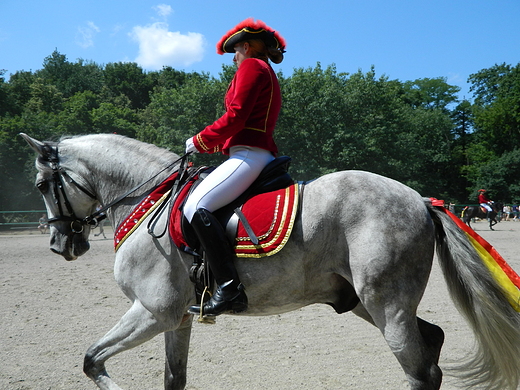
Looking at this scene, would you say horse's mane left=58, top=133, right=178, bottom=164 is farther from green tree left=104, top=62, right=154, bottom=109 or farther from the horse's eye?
green tree left=104, top=62, right=154, bottom=109

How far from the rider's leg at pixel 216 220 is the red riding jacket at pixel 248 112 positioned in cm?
13

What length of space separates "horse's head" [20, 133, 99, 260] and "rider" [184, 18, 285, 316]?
1165 millimetres

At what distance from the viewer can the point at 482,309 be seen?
3.00 m

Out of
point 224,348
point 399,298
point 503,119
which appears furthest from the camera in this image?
point 503,119

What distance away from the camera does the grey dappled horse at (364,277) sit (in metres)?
2.88

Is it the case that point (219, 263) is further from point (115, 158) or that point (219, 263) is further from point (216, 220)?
point (115, 158)

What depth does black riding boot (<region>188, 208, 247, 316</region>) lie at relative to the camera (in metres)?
3.06

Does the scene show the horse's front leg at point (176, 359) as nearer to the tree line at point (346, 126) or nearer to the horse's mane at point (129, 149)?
the horse's mane at point (129, 149)

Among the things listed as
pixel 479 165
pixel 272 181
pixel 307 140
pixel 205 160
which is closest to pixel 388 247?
pixel 272 181

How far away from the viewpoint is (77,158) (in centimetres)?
390

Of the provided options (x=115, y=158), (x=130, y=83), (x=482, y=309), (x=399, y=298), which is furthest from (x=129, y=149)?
(x=130, y=83)

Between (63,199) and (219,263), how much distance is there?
163 centimetres

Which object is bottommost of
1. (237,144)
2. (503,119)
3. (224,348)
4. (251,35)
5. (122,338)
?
(224,348)

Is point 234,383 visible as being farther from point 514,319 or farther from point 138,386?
point 514,319
